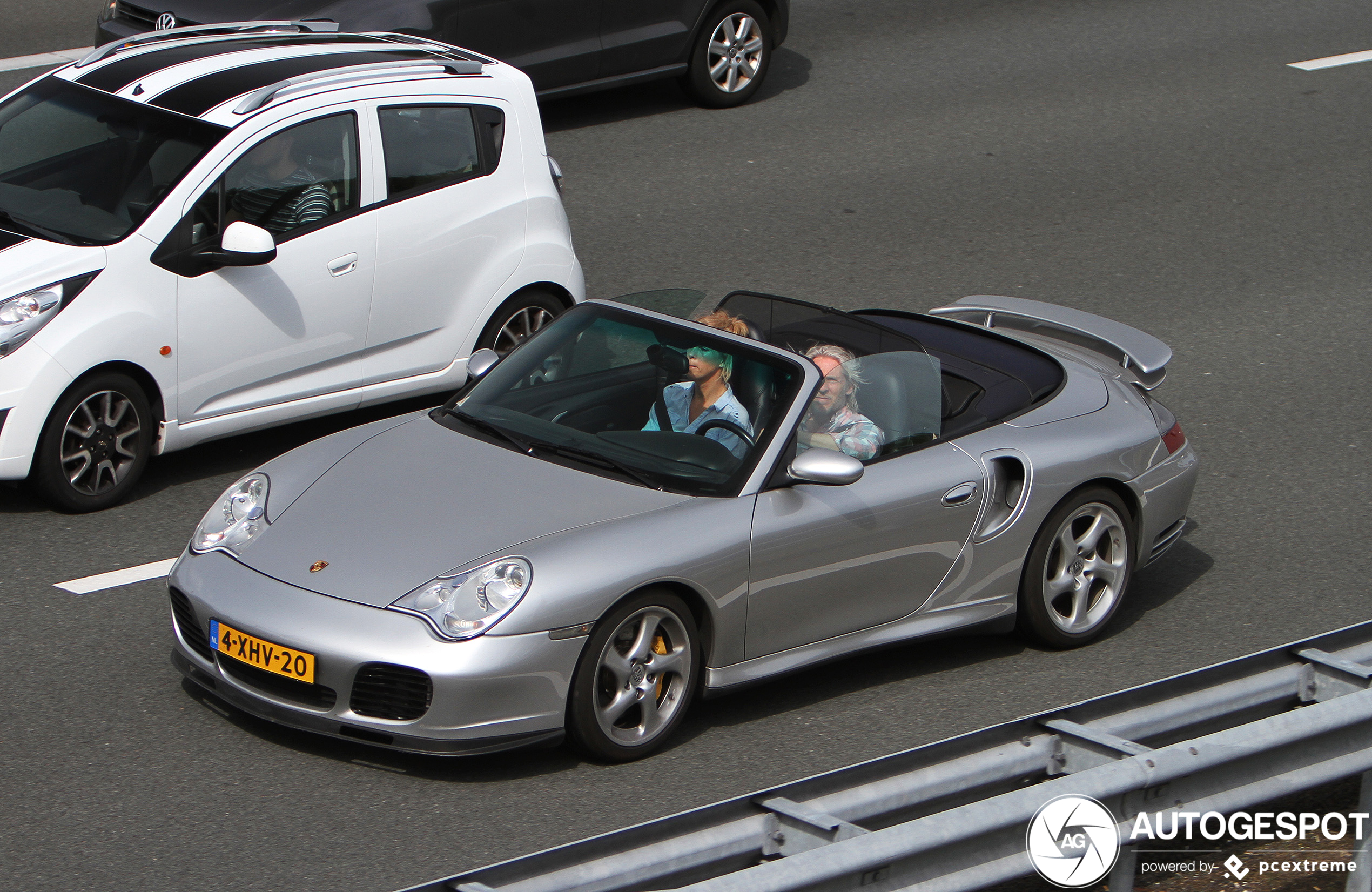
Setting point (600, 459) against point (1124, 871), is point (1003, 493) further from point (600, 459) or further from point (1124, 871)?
point (1124, 871)

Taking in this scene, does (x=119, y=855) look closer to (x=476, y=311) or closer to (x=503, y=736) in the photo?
(x=503, y=736)

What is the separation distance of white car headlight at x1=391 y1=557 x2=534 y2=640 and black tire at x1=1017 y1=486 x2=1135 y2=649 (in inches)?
89.1

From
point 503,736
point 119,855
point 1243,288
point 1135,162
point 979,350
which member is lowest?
point 119,855

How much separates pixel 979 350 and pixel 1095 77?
8.15m

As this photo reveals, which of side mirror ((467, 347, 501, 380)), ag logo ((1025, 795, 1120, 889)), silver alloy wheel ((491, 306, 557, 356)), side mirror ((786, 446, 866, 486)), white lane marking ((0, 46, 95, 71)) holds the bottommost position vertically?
ag logo ((1025, 795, 1120, 889))

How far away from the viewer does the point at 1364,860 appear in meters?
4.77

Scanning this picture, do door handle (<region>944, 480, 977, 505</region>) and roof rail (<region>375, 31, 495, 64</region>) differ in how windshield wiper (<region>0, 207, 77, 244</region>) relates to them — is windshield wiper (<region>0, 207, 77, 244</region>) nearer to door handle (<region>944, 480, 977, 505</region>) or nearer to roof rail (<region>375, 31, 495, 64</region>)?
roof rail (<region>375, 31, 495, 64</region>)

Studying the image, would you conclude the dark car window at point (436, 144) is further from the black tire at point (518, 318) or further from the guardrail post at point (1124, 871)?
the guardrail post at point (1124, 871)

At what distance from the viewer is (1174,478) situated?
718 centimetres

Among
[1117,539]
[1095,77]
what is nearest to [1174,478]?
[1117,539]

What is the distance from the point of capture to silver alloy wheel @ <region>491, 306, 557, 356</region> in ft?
28.7

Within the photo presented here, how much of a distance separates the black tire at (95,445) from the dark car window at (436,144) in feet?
5.45

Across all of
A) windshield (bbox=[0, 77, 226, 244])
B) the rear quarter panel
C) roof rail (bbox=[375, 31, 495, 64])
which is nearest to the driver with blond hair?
the rear quarter panel
